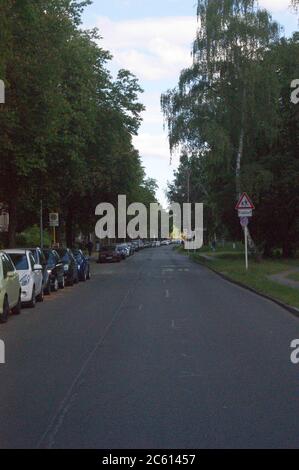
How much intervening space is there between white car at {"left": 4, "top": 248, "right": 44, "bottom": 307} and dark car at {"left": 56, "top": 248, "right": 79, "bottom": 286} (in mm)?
7675

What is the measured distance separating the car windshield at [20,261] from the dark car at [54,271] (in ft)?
12.4

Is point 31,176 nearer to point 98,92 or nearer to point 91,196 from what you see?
point 98,92

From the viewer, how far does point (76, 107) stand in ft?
111

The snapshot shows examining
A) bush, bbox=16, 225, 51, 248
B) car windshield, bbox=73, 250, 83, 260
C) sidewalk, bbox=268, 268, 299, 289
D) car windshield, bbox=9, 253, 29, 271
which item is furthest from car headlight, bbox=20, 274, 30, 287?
bush, bbox=16, 225, 51, 248

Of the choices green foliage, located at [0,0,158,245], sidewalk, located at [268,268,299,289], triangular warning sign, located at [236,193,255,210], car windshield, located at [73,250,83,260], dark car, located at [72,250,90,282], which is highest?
green foliage, located at [0,0,158,245]

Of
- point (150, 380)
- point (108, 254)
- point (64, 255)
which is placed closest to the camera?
point (150, 380)

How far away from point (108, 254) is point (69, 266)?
28.6 metres

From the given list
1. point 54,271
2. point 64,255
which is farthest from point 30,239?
point 54,271

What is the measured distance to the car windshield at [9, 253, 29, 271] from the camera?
1989cm

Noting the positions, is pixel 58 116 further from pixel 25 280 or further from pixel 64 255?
pixel 25 280

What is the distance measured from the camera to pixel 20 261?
20188mm

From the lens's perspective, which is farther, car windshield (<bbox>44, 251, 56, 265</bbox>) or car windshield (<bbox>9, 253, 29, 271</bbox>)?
car windshield (<bbox>44, 251, 56, 265</bbox>)

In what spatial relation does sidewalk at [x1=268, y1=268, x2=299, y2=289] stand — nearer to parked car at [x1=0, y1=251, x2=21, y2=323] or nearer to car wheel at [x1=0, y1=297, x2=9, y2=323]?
parked car at [x1=0, y1=251, x2=21, y2=323]

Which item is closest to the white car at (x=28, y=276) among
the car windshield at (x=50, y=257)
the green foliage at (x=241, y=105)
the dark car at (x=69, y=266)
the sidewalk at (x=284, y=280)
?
the car windshield at (x=50, y=257)
